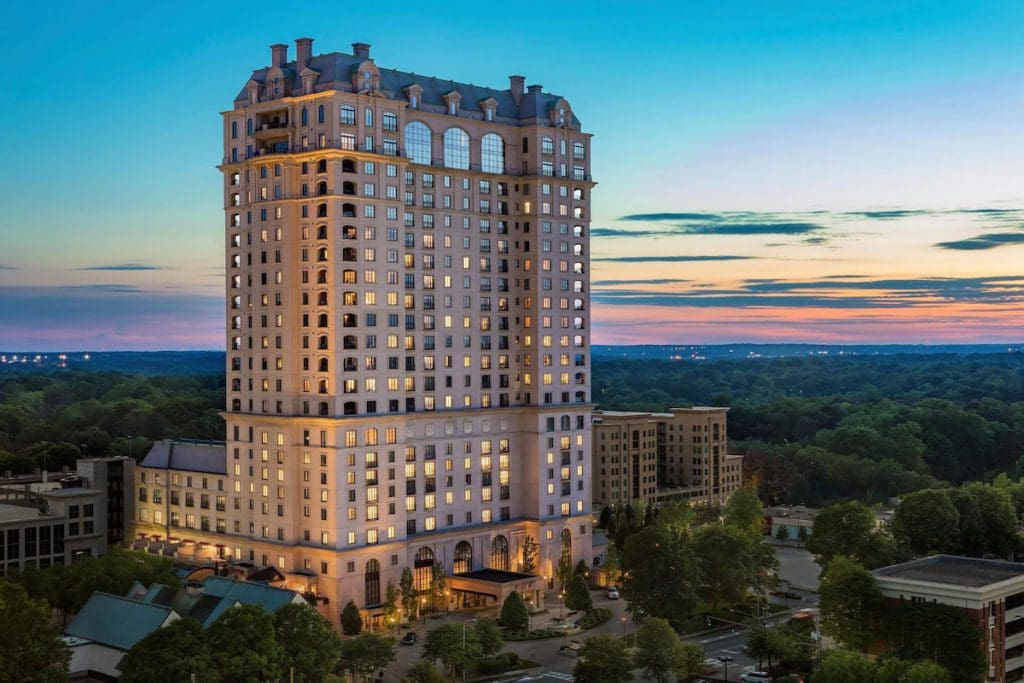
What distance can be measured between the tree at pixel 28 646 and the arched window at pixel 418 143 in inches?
2661

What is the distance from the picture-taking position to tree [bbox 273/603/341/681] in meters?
90.1

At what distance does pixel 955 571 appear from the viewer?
11475cm

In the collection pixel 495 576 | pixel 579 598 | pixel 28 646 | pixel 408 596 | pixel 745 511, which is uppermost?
pixel 28 646

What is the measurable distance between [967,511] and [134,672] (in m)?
101

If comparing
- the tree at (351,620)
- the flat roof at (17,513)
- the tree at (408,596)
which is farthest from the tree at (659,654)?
the flat roof at (17,513)

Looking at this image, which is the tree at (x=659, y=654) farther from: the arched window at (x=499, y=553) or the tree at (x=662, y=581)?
the arched window at (x=499, y=553)

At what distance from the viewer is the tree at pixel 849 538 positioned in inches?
5300

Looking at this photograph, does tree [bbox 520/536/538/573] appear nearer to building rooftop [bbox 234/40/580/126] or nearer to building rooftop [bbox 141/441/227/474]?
building rooftop [bbox 141/441/227/474]

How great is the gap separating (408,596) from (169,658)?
156ft

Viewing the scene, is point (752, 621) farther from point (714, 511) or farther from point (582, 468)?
point (714, 511)

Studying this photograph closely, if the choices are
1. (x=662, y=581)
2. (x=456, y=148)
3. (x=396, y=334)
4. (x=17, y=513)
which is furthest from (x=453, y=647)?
(x=456, y=148)

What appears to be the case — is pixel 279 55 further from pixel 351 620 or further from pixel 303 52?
pixel 351 620

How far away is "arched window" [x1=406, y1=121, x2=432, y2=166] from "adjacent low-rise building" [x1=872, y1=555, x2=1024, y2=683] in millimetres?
65035

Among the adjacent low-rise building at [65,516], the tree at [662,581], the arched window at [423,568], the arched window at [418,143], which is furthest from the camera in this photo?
the arched window at [418,143]
